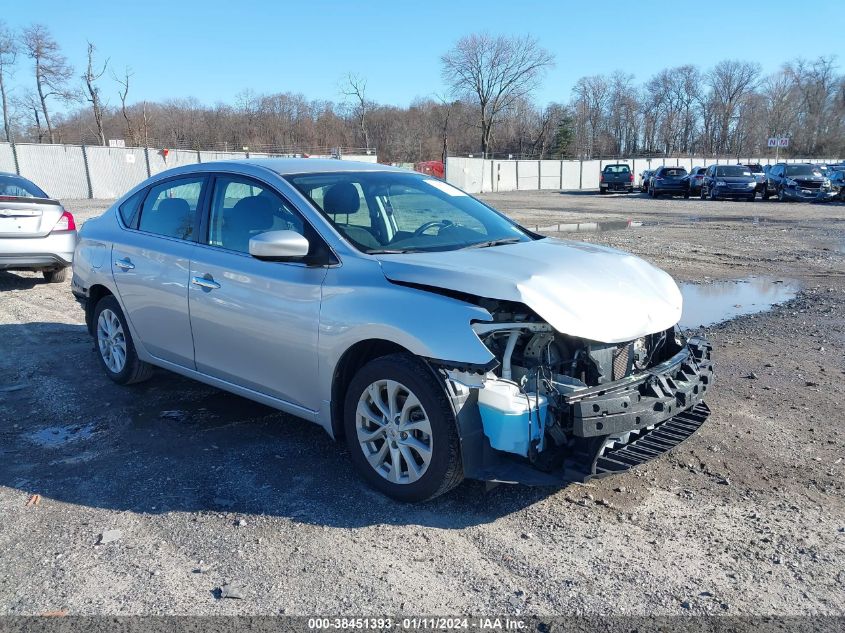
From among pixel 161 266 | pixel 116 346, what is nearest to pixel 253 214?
pixel 161 266

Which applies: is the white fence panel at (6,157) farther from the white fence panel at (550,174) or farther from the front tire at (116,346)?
the white fence panel at (550,174)

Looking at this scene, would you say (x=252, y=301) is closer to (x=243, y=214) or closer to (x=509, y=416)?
(x=243, y=214)

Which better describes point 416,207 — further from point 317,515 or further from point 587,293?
point 317,515

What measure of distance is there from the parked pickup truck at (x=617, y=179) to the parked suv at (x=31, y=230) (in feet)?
133

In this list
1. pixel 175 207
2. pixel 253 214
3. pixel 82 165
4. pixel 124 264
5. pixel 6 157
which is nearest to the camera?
pixel 253 214

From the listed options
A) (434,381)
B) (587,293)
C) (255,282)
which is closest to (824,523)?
(587,293)

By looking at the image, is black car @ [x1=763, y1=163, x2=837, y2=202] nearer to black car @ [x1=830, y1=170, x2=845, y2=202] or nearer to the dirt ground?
black car @ [x1=830, y1=170, x2=845, y2=202]

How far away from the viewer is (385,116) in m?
88.6

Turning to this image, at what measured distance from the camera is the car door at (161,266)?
4.85 meters

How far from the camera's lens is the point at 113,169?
34.8 meters

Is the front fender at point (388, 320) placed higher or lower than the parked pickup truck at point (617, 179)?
higher

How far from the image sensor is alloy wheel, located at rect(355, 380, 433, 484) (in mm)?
3596

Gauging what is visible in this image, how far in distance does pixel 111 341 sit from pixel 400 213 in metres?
2.80

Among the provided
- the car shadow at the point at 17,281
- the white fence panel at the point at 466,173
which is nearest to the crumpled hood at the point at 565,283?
the car shadow at the point at 17,281
